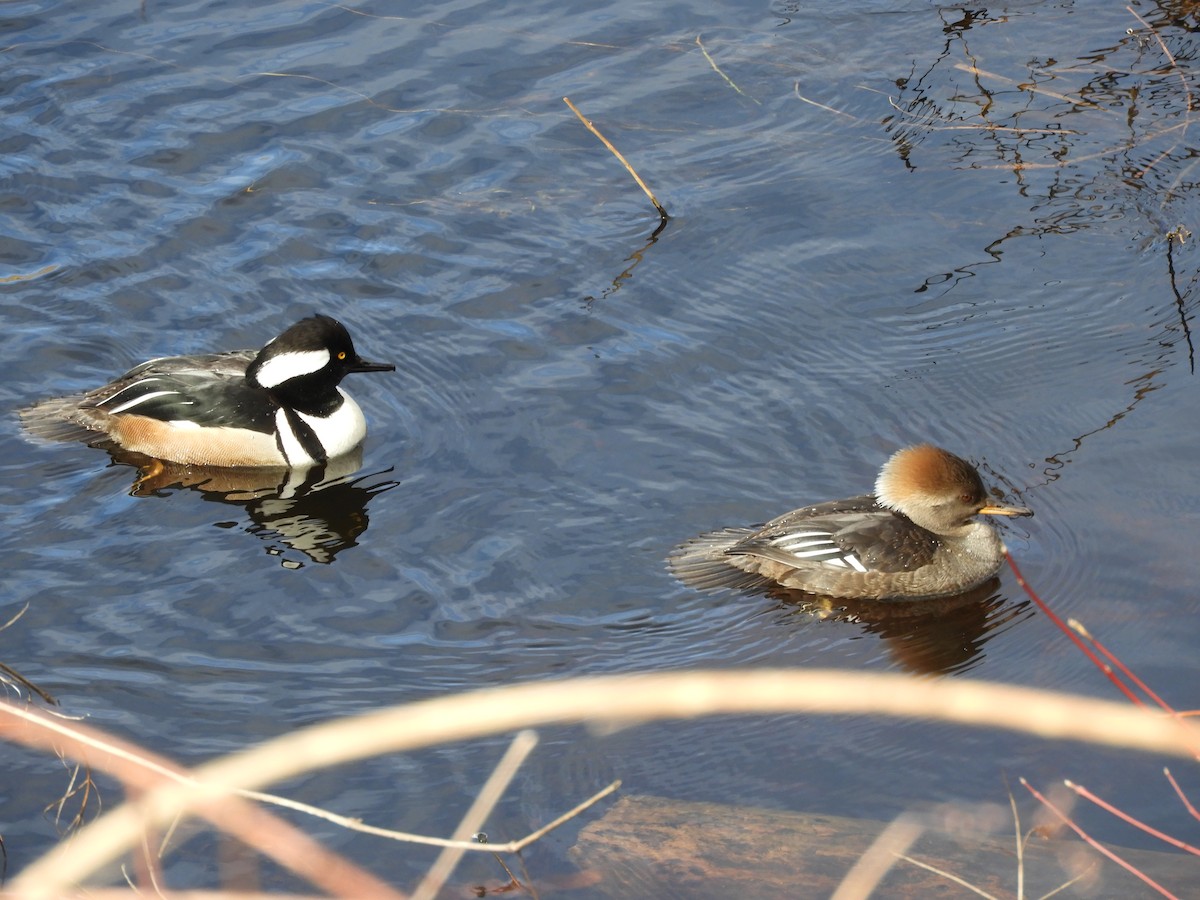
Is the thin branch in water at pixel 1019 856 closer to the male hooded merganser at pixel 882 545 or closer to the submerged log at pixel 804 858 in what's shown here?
Result: the submerged log at pixel 804 858

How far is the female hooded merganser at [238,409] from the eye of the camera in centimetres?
842

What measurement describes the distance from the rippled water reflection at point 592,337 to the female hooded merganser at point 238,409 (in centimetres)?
27

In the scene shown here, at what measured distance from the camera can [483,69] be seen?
11875mm

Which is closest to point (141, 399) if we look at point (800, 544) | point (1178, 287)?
point (800, 544)

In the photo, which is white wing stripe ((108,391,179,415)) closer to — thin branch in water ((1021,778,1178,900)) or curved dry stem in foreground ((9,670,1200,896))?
thin branch in water ((1021,778,1178,900))

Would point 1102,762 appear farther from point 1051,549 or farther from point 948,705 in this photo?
point 948,705

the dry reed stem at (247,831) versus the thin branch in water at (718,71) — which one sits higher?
→ the dry reed stem at (247,831)

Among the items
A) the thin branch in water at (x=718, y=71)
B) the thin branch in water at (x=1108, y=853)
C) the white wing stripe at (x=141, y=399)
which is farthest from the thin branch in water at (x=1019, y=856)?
the thin branch in water at (x=718, y=71)

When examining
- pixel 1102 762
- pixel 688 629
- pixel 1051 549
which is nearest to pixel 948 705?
pixel 1102 762

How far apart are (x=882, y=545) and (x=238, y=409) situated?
13.3 ft

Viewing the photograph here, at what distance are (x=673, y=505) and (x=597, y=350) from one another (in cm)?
163

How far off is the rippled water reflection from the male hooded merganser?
0.19m

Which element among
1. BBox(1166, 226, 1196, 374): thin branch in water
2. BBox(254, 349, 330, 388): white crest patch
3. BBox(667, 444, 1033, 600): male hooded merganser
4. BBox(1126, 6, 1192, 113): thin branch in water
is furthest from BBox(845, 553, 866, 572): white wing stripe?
BBox(1126, 6, 1192, 113): thin branch in water

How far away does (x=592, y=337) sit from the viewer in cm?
905
